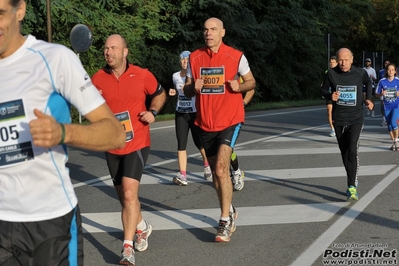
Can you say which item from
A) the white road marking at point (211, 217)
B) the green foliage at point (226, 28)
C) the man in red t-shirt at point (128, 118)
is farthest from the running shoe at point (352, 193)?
the green foliage at point (226, 28)

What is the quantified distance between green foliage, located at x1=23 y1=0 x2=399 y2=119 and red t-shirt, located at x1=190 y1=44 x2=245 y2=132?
1961 cm

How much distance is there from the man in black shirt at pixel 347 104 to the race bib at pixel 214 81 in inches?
105

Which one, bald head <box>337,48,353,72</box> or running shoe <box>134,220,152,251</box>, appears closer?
running shoe <box>134,220,152,251</box>

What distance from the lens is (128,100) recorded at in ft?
22.7

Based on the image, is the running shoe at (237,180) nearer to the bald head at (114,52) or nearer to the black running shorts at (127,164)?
the black running shorts at (127,164)

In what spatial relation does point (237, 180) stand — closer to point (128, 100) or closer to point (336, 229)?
Result: point (336, 229)

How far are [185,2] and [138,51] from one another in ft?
12.4

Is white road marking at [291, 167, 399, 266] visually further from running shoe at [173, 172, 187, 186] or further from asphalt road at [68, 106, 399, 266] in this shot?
running shoe at [173, 172, 187, 186]

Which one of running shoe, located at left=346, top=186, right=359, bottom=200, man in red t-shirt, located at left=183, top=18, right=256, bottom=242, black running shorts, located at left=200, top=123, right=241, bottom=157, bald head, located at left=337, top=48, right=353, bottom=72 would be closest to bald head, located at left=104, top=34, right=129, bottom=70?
man in red t-shirt, located at left=183, top=18, right=256, bottom=242

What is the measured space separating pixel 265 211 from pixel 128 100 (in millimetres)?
2484

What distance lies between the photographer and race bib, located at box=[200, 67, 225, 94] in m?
7.61

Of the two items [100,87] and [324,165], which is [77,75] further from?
[324,165]

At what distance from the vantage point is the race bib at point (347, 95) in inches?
390

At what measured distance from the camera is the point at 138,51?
32719mm
